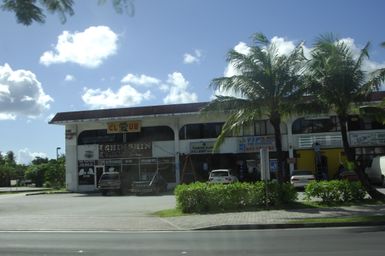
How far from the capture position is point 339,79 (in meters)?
23.3

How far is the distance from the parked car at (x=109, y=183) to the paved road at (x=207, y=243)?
2380 cm

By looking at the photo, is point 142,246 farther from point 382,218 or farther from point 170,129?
point 170,129

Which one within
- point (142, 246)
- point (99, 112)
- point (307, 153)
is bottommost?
point (142, 246)

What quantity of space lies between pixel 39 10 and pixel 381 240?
952 cm

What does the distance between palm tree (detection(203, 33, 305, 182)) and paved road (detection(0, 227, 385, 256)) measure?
9.15 meters

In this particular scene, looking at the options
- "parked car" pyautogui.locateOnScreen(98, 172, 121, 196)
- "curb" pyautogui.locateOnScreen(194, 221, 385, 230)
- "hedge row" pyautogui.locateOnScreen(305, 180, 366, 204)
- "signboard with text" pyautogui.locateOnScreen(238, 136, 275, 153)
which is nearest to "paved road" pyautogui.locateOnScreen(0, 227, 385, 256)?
"curb" pyautogui.locateOnScreen(194, 221, 385, 230)

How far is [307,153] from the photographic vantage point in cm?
4356

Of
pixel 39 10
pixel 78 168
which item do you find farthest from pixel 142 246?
pixel 78 168

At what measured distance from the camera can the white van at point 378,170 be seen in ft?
117

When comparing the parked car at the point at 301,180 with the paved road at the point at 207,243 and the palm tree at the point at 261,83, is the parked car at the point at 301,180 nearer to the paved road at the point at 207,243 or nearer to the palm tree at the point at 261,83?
the palm tree at the point at 261,83

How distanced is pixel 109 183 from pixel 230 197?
20.0 m

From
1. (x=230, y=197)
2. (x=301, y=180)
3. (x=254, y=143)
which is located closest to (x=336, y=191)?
(x=230, y=197)

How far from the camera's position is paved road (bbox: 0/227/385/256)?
1189 cm

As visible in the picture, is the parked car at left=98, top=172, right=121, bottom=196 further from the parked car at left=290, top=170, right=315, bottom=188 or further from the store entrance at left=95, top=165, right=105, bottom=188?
the parked car at left=290, top=170, right=315, bottom=188
